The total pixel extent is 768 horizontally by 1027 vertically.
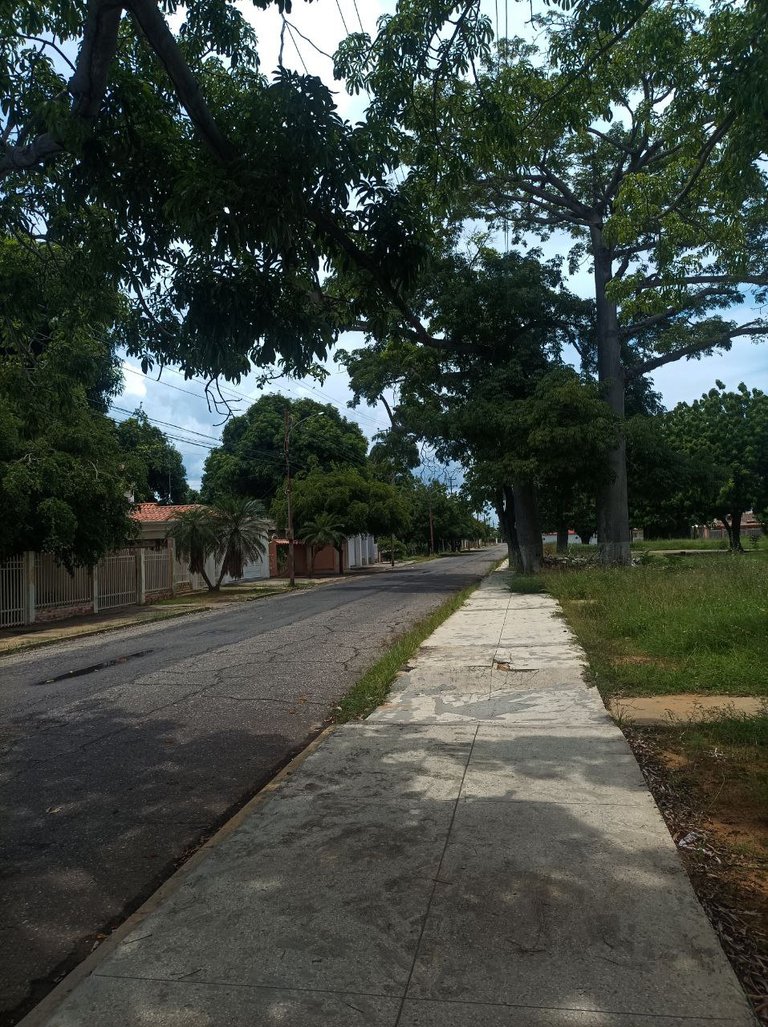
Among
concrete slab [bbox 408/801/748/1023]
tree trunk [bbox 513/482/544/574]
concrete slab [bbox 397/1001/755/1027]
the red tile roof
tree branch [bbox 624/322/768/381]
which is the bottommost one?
concrete slab [bbox 397/1001/755/1027]

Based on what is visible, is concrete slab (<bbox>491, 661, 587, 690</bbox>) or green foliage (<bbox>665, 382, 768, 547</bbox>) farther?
green foliage (<bbox>665, 382, 768, 547</bbox>)

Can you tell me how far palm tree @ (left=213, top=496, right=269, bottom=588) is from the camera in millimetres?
29797

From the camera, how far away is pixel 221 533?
29750 millimetres

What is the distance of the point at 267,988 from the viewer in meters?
3.01

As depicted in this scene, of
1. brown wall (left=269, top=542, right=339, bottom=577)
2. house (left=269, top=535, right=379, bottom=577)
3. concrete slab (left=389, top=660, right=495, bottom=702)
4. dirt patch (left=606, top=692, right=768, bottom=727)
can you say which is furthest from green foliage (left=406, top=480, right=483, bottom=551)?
dirt patch (left=606, top=692, right=768, bottom=727)

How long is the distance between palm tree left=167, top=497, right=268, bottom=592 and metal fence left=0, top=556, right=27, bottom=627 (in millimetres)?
8425

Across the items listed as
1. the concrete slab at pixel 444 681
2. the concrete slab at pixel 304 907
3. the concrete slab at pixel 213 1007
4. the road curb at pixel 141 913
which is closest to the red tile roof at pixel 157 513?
the concrete slab at pixel 444 681

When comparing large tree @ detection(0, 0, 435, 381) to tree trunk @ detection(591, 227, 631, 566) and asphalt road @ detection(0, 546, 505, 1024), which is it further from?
tree trunk @ detection(591, 227, 631, 566)

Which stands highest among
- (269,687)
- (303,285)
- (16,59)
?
(16,59)

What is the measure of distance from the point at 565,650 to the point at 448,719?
4277 millimetres

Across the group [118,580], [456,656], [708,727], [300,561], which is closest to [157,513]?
[118,580]

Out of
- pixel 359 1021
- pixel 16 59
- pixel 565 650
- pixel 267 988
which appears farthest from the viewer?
pixel 565 650

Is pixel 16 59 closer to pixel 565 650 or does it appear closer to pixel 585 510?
pixel 565 650

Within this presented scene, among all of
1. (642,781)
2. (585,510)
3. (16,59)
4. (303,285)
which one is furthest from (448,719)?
(585,510)
